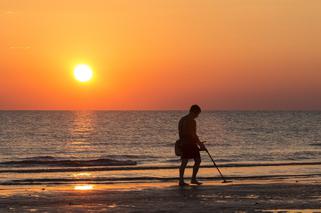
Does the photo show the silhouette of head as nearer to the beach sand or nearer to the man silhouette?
the man silhouette

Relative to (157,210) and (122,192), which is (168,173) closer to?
(122,192)

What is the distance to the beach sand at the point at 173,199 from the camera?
13.5m

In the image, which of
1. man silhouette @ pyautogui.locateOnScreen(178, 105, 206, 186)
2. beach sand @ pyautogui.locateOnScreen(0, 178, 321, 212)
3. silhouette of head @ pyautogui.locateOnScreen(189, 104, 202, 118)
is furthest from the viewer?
man silhouette @ pyautogui.locateOnScreen(178, 105, 206, 186)

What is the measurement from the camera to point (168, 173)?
85.1 feet

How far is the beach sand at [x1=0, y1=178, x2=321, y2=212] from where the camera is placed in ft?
44.3

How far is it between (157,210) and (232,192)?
3439 millimetres

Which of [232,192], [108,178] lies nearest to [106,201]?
[232,192]

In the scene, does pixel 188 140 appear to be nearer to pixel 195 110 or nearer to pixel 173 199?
pixel 195 110

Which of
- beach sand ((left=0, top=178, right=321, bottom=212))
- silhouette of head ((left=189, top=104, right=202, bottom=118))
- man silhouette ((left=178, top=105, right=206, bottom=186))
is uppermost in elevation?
silhouette of head ((left=189, top=104, right=202, bottom=118))

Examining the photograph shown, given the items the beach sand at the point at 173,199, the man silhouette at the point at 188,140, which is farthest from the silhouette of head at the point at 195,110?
the beach sand at the point at 173,199

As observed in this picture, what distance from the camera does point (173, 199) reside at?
1502cm

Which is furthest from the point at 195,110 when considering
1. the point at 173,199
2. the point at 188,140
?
the point at 173,199

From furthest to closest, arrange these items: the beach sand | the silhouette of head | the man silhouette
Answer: the man silhouette < the silhouette of head < the beach sand

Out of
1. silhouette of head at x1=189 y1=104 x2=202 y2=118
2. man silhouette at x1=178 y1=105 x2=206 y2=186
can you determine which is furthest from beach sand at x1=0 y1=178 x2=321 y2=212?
silhouette of head at x1=189 y1=104 x2=202 y2=118
